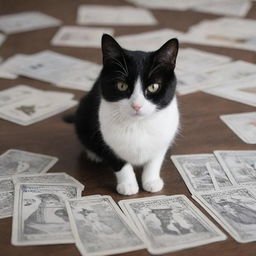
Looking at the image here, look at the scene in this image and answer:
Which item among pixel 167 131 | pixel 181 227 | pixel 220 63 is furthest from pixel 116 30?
pixel 181 227

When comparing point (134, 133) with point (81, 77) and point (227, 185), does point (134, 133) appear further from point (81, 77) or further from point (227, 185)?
point (81, 77)

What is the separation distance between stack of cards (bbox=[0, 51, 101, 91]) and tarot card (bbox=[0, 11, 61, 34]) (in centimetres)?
45

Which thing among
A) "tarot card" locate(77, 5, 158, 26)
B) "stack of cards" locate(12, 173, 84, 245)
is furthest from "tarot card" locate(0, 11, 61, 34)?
"stack of cards" locate(12, 173, 84, 245)

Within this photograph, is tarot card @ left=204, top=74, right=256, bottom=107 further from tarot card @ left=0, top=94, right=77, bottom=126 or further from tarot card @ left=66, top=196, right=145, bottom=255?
tarot card @ left=66, top=196, right=145, bottom=255

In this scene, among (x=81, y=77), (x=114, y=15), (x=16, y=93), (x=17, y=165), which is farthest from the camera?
(x=114, y=15)

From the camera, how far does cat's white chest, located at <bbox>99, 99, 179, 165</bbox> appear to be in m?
1.19

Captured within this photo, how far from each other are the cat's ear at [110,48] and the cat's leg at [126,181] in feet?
1.07

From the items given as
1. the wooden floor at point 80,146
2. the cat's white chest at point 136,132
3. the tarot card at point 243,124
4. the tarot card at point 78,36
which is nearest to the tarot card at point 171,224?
the wooden floor at point 80,146

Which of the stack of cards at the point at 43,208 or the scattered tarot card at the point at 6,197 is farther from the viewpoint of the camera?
the scattered tarot card at the point at 6,197

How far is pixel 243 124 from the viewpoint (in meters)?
1.71

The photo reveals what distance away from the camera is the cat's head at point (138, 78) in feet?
3.64

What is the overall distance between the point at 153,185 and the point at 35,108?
0.77 metres

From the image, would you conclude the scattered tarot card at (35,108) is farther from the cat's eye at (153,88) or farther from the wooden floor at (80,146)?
the cat's eye at (153,88)

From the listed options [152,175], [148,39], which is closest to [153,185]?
[152,175]
